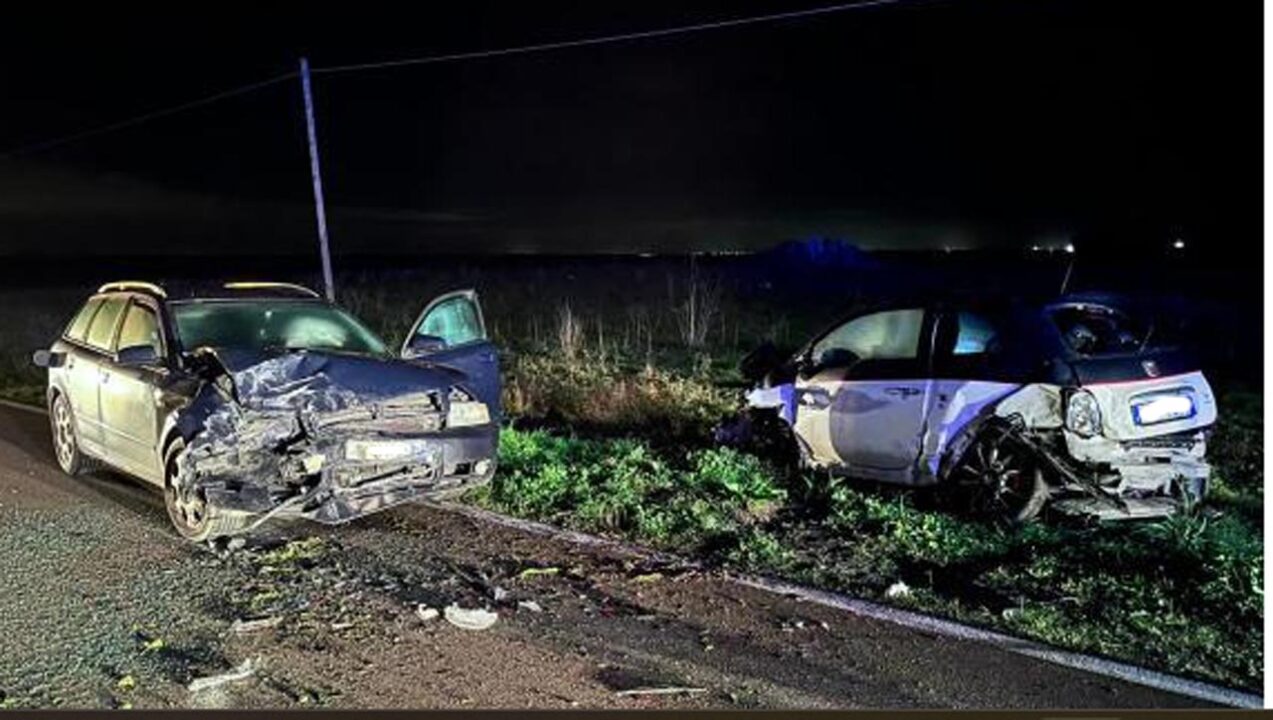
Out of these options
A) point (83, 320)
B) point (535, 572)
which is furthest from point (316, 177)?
point (535, 572)

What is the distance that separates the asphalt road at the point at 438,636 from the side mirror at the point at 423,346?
135 centimetres

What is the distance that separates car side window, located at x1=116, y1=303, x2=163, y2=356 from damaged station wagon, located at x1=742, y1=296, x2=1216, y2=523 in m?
4.88

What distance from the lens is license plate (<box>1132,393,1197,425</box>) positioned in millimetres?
6789

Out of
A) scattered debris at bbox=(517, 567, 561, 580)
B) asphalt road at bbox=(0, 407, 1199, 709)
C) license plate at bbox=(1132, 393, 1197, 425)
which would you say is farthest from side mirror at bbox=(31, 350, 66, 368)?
license plate at bbox=(1132, 393, 1197, 425)

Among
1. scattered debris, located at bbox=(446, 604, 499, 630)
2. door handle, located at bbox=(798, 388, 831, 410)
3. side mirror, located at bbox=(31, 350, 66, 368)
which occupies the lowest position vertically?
scattered debris, located at bbox=(446, 604, 499, 630)

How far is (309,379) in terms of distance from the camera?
7.04 meters

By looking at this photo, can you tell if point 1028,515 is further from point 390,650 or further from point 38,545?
point 38,545

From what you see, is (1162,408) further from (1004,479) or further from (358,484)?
(358,484)

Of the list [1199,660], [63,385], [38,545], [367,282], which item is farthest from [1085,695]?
[367,282]

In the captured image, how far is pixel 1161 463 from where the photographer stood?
6.86m

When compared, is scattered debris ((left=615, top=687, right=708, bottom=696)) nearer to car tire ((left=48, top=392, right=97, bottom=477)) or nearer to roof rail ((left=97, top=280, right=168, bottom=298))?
roof rail ((left=97, top=280, right=168, bottom=298))

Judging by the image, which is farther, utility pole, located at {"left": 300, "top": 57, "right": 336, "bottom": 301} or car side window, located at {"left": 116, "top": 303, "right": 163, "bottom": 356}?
utility pole, located at {"left": 300, "top": 57, "right": 336, "bottom": 301}

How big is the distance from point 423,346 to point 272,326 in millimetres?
1239

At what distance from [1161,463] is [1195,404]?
0.44 metres
